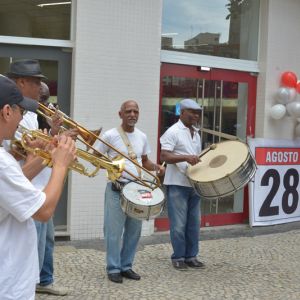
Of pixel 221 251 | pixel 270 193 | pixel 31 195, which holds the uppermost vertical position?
pixel 31 195

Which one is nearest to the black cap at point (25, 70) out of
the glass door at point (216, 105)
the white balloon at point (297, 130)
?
the glass door at point (216, 105)

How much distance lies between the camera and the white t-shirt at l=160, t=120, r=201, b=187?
5234 millimetres

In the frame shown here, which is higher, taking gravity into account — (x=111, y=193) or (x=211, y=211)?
(x=111, y=193)

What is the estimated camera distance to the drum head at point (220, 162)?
15.6 feet

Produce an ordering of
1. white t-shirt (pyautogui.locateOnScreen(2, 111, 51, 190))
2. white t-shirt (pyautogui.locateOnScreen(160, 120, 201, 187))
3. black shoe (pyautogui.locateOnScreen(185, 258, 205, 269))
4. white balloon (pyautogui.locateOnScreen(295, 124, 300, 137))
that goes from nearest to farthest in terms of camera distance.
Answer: white t-shirt (pyautogui.locateOnScreen(2, 111, 51, 190)) → white t-shirt (pyautogui.locateOnScreen(160, 120, 201, 187)) → black shoe (pyautogui.locateOnScreen(185, 258, 205, 269)) → white balloon (pyautogui.locateOnScreen(295, 124, 300, 137))

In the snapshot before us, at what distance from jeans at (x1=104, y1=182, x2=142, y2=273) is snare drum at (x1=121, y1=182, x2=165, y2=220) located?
0.24 m

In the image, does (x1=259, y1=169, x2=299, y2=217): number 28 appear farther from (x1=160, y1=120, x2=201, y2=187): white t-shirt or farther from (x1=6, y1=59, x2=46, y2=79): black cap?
(x1=6, y1=59, x2=46, y2=79): black cap

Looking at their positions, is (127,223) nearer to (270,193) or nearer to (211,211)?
(211,211)


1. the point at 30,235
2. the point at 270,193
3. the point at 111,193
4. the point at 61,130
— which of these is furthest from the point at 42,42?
the point at 30,235

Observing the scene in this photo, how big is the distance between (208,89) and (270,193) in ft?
5.74

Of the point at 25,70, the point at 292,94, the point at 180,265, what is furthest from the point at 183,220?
the point at 292,94

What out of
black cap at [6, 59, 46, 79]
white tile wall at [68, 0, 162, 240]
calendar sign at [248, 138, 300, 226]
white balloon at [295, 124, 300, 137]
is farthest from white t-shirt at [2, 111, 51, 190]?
white balloon at [295, 124, 300, 137]

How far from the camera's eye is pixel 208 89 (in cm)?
736

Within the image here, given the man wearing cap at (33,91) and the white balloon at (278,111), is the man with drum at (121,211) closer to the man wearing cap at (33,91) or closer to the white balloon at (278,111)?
the man wearing cap at (33,91)
